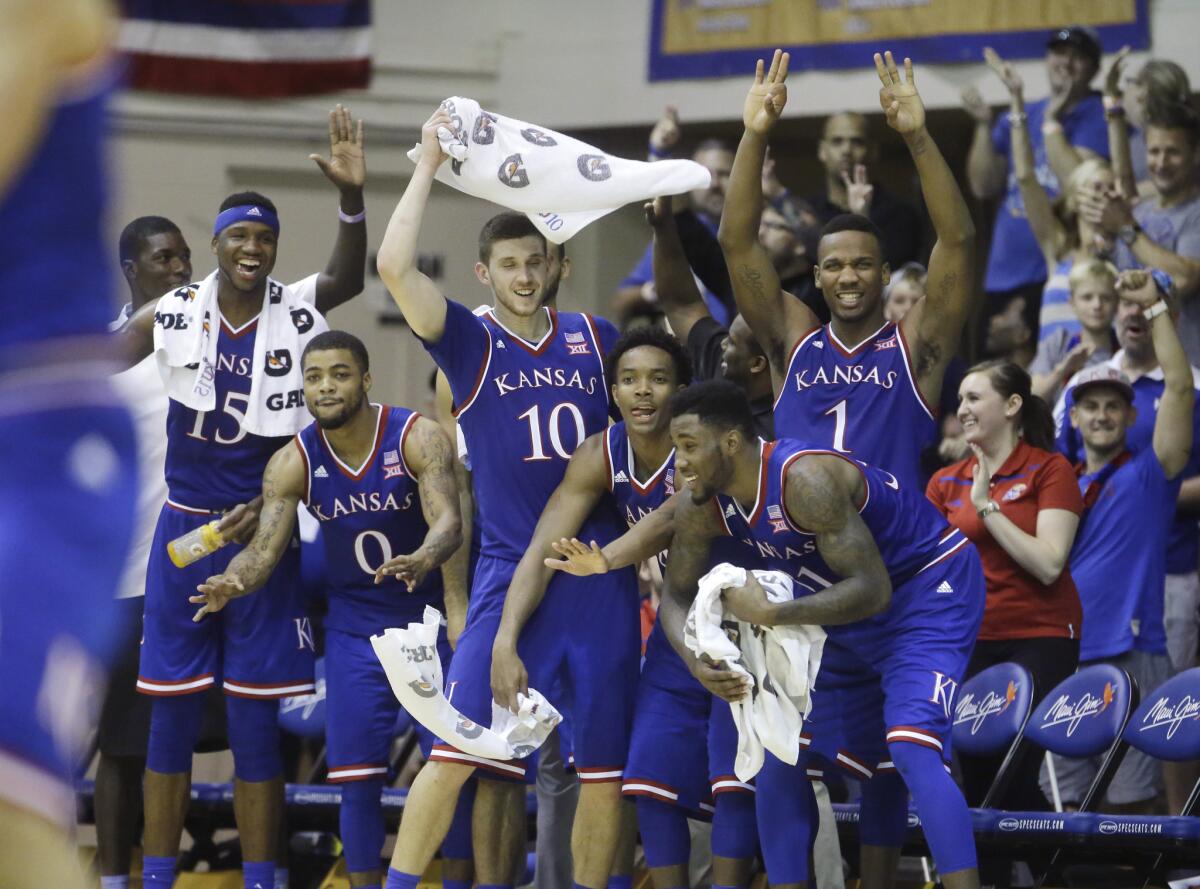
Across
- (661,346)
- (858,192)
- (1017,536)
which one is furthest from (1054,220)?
(661,346)

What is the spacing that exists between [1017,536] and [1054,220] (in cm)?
276

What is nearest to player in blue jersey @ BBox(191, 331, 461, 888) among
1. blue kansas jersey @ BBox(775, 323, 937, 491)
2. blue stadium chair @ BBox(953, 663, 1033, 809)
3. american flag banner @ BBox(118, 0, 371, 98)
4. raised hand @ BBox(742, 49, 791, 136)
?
blue kansas jersey @ BBox(775, 323, 937, 491)

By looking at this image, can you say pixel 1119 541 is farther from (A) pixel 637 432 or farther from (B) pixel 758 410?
(A) pixel 637 432

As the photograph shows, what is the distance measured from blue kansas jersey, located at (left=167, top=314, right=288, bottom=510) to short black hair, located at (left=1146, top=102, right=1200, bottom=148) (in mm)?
4328

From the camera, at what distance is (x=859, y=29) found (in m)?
10.6

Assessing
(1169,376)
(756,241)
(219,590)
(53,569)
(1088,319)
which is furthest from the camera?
(1088,319)

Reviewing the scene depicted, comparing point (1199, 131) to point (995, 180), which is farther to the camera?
point (995, 180)

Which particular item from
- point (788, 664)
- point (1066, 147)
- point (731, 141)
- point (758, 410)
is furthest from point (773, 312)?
point (731, 141)

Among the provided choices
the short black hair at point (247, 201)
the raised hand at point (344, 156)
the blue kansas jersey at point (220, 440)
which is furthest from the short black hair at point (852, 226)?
the blue kansas jersey at point (220, 440)

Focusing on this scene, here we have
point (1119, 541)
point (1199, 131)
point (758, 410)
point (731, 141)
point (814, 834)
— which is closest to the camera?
point (814, 834)

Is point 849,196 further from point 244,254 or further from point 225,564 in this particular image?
point 225,564

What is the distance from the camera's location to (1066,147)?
8.73 metres

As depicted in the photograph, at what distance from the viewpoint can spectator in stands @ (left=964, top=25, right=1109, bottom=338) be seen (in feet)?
28.8

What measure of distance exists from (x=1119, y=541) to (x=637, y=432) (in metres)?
2.39
